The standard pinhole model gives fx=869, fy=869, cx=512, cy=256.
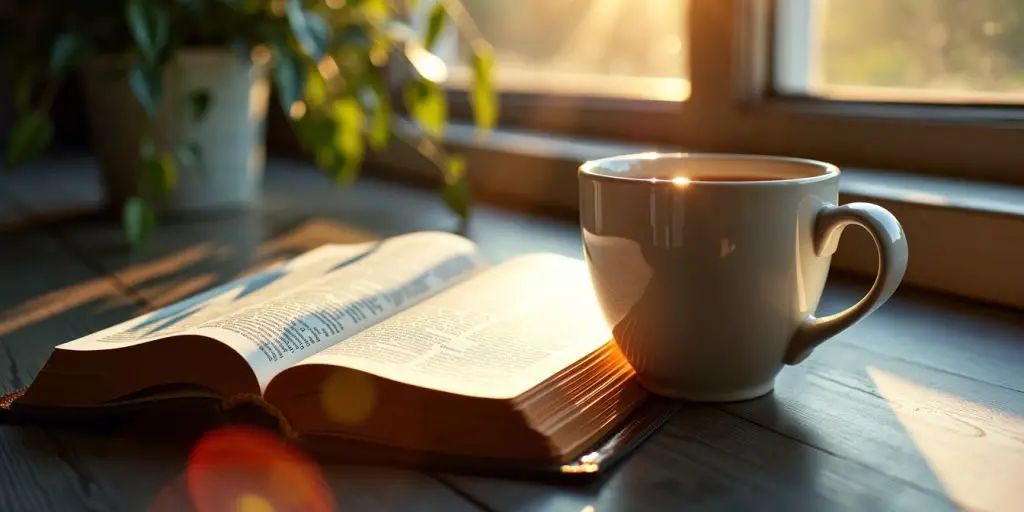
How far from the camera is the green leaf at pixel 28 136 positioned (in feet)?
2.86

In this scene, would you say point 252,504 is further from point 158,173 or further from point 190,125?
point 190,125

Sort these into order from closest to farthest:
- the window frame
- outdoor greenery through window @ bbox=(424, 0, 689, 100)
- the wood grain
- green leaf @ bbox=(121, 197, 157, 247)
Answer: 1. the wood grain
2. the window frame
3. green leaf @ bbox=(121, 197, 157, 247)
4. outdoor greenery through window @ bbox=(424, 0, 689, 100)

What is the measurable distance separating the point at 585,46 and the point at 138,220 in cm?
69

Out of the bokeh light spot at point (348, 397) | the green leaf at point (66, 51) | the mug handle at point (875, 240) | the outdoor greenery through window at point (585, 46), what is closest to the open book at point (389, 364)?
the bokeh light spot at point (348, 397)

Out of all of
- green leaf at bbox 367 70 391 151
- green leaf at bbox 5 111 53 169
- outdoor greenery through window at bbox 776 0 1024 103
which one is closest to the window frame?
outdoor greenery through window at bbox 776 0 1024 103

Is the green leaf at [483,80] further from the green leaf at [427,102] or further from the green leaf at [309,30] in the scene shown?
the green leaf at [309,30]

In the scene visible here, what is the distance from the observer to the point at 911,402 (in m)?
0.45

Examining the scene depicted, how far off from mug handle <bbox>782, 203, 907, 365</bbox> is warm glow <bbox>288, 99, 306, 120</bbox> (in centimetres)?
60

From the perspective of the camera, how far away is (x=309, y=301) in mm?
513

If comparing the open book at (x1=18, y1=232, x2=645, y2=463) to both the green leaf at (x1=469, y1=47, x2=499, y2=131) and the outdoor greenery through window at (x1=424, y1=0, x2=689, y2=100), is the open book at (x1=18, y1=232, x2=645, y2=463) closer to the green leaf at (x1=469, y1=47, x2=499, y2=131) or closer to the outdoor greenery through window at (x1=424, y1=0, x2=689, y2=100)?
the green leaf at (x1=469, y1=47, x2=499, y2=131)

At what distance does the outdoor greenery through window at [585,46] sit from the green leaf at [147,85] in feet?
1.79

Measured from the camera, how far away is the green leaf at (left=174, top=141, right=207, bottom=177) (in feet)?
3.02

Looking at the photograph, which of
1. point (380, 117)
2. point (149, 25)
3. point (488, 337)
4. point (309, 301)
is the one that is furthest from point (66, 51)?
point (488, 337)

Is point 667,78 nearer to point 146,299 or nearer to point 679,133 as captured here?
point 679,133
